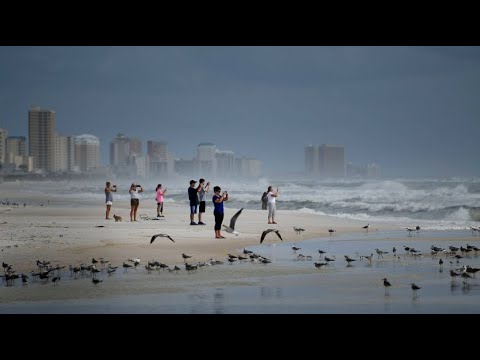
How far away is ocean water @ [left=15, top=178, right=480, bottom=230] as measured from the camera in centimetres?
2188

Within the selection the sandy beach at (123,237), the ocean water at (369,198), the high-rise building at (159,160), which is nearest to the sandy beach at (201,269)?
the sandy beach at (123,237)

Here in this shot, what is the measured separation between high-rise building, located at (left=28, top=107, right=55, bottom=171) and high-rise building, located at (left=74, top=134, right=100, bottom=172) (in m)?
1.18

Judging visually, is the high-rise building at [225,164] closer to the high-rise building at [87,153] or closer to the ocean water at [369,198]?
the ocean water at [369,198]

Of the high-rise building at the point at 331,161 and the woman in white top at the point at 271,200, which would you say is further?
the high-rise building at the point at 331,161

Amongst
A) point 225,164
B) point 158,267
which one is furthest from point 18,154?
point 158,267

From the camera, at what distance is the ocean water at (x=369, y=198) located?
71.8ft

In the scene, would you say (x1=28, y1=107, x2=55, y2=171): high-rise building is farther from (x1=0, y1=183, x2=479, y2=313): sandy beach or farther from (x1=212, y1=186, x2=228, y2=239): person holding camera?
(x1=212, y1=186, x2=228, y2=239): person holding camera

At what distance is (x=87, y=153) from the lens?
33844 mm

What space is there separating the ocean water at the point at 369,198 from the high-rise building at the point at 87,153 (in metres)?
1.79
